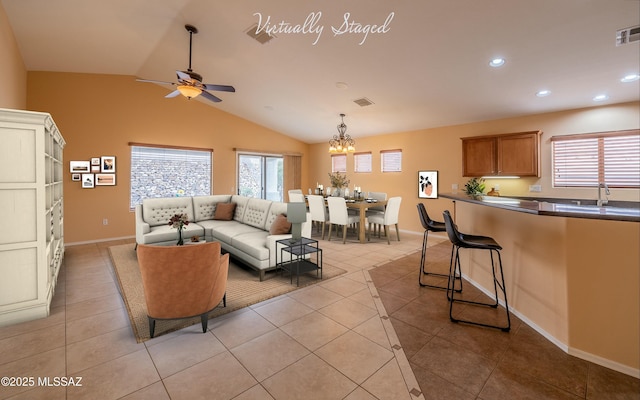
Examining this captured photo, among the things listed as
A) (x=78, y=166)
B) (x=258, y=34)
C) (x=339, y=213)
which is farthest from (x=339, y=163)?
(x=78, y=166)

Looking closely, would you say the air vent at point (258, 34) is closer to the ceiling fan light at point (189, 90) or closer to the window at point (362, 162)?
the ceiling fan light at point (189, 90)

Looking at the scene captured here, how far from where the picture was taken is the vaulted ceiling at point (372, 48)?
288 cm

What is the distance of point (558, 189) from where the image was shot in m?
4.79

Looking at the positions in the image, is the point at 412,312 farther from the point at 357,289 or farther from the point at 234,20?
the point at 234,20

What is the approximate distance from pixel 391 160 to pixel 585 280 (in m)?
5.55

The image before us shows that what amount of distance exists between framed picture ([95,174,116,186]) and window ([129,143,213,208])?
0.36 m

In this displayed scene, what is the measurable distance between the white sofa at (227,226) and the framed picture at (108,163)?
1.69 m

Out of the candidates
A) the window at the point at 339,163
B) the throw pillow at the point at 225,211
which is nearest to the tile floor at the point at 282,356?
the throw pillow at the point at 225,211

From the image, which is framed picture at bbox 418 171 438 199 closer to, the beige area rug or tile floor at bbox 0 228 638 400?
the beige area rug

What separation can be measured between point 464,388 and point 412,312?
102 centimetres

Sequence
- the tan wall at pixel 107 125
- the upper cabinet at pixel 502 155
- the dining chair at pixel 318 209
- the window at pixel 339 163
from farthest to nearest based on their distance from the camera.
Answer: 1. the window at pixel 339 163
2. the dining chair at pixel 318 209
3. the tan wall at pixel 107 125
4. the upper cabinet at pixel 502 155

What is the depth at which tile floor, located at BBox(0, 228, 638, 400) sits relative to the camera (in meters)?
1.74

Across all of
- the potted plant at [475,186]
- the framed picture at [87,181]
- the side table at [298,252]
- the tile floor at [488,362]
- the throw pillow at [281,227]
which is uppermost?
the framed picture at [87,181]

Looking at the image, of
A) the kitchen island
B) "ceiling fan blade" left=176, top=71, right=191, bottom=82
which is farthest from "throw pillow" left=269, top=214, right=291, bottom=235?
the kitchen island
